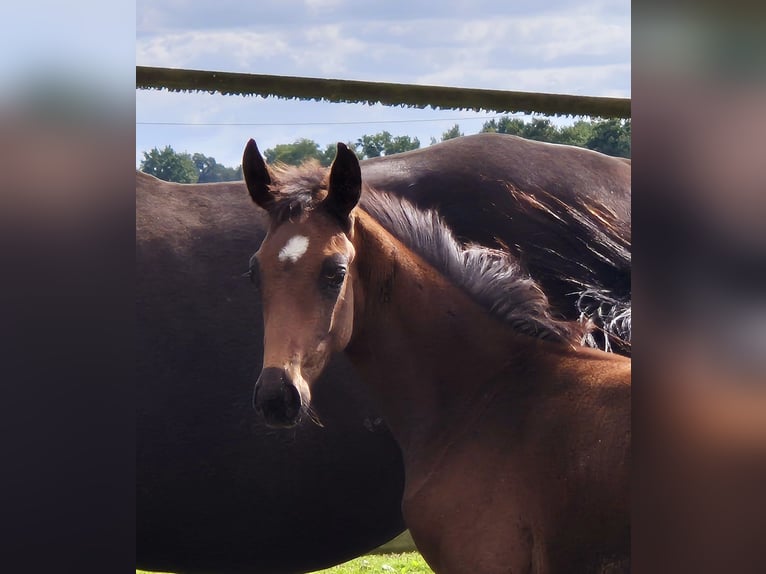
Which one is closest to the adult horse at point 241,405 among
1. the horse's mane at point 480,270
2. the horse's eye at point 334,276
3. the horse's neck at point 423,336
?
the horse's mane at point 480,270

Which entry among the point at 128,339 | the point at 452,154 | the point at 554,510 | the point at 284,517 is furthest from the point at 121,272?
the point at 452,154

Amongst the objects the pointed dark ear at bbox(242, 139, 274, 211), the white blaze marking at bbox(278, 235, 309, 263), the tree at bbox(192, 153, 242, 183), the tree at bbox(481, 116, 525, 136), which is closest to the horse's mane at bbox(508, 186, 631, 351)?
the white blaze marking at bbox(278, 235, 309, 263)

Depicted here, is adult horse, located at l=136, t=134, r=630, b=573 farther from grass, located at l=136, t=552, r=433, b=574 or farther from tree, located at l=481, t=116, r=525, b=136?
tree, located at l=481, t=116, r=525, b=136

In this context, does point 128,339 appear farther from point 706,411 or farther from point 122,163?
point 706,411

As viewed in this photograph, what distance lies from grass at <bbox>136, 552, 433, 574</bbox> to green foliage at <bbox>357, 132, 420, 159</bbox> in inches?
85.4

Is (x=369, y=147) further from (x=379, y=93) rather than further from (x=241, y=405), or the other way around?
(x=241, y=405)

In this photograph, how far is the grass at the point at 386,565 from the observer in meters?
4.66

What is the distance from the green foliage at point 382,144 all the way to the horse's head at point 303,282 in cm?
168

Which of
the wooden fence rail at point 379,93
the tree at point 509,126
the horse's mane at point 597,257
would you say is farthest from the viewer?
the tree at point 509,126

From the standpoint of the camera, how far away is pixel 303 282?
91.5 inches

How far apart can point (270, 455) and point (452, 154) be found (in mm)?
1414

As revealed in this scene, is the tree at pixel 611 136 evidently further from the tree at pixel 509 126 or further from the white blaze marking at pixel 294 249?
the white blaze marking at pixel 294 249

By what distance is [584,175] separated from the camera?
142 inches

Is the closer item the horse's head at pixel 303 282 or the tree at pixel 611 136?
the horse's head at pixel 303 282
